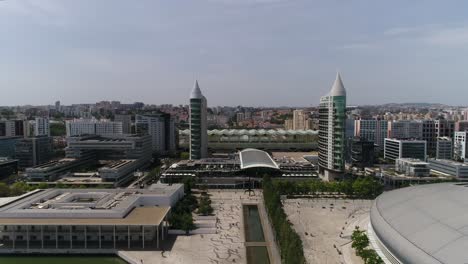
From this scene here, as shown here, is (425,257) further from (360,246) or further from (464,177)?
(464,177)

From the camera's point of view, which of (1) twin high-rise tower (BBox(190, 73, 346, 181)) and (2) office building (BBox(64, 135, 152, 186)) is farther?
(2) office building (BBox(64, 135, 152, 186))

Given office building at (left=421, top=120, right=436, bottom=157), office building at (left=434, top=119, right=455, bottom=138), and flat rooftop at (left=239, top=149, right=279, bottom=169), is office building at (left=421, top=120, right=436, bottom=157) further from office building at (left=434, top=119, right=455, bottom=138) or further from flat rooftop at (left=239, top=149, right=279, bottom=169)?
flat rooftop at (left=239, top=149, right=279, bottom=169)

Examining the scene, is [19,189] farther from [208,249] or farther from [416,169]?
[416,169]

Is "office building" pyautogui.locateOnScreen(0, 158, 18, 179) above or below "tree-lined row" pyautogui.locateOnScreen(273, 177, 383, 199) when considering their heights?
above

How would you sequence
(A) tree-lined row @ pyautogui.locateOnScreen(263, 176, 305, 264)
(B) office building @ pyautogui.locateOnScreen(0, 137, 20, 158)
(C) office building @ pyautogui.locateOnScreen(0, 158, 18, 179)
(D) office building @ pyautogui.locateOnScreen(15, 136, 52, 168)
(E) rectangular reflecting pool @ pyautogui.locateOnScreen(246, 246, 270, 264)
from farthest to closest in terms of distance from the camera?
(B) office building @ pyautogui.locateOnScreen(0, 137, 20, 158)
(D) office building @ pyautogui.locateOnScreen(15, 136, 52, 168)
(C) office building @ pyautogui.locateOnScreen(0, 158, 18, 179)
(E) rectangular reflecting pool @ pyautogui.locateOnScreen(246, 246, 270, 264)
(A) tree-lined row @ pyautogui.locateOnScreen(263, 176, 305, 264)

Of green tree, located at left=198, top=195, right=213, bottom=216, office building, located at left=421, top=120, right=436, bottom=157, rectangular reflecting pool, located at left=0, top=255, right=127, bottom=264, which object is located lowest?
rectangular reflecting pool, located at left=0, top=255, right=127, bottom=264

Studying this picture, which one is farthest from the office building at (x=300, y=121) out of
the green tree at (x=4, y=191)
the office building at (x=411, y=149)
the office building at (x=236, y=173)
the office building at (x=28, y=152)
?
the green tree at (x=4, y=191)

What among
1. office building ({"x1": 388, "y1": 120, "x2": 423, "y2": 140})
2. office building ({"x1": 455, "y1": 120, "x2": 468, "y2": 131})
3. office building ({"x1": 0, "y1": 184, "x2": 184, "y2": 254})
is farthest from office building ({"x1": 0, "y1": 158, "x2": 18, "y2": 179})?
office building ({"x1": 455, "y1": 120, "x2": 468, "y2": 131})
